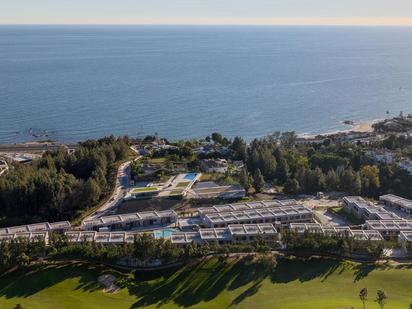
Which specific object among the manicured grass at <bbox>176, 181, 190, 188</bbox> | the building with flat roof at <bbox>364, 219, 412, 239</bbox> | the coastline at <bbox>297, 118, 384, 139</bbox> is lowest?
the coastline at <bbox>297, 118, 384, 139</bbox>

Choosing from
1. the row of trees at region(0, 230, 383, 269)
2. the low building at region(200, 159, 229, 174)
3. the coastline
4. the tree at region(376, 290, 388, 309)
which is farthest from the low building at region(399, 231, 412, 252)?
the coastline

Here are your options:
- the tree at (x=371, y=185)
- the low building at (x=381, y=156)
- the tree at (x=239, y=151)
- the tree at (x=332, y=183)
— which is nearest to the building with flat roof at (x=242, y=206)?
the tree at (x=332, y=183)

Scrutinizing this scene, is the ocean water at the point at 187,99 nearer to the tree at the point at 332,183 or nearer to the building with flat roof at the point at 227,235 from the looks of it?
the tree at the point at 332,183

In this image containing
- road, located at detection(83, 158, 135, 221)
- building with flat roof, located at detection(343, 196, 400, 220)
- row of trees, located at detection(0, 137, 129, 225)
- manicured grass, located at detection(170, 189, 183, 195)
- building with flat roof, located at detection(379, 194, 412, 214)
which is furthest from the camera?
manicured grass, located at detection(170, 189, 183, 195)

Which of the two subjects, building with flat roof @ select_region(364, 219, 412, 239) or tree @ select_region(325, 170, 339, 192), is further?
tree @ select_region(325, 170, 339, 192)

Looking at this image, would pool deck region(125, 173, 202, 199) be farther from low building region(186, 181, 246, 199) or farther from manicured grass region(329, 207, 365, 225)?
manicured grass region(329, 207, 365, 225)

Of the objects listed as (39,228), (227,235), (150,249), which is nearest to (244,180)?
(227,235)

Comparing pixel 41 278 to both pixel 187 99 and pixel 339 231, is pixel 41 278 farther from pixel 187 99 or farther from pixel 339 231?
pixel 187 99

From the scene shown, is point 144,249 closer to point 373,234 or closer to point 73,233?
point 73,233
